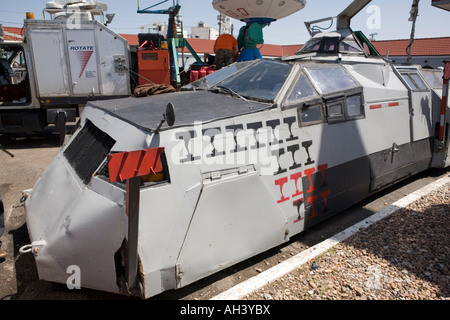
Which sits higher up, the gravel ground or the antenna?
the antenna

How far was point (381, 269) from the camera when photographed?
10.1 feet

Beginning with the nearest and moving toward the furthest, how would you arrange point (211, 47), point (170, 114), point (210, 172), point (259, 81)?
point (170, 114) < point (210, 172) < point (259, 81) < point (211, 47)

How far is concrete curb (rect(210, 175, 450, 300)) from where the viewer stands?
279cm

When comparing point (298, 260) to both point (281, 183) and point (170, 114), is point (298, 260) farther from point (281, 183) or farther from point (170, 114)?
point (170, 114)

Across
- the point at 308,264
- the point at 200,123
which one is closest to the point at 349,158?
the point at 308,264

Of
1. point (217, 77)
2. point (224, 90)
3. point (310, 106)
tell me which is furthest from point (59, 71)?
point (310, 106)

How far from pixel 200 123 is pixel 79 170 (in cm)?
132

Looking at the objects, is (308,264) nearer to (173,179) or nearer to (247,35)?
(173,179)

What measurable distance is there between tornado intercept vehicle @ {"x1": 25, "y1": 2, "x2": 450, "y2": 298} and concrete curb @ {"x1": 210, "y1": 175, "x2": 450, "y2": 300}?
227 millimetres

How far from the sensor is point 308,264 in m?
3.16

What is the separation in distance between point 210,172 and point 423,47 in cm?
3730

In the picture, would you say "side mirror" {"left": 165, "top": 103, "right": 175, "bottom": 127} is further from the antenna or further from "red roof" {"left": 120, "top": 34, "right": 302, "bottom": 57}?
"red roof" {"left": 120, "top": 34, "right": 302, "bottom": 57}

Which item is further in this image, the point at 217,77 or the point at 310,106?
the point at 217,77

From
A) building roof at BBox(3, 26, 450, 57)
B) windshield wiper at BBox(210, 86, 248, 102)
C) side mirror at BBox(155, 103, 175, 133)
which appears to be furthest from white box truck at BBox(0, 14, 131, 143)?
building roof at BBox(3, 26, 450, 57)
